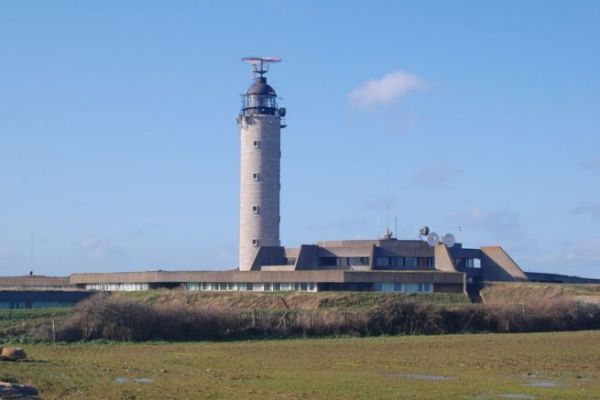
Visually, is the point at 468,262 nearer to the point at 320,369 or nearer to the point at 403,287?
the point at 403,287

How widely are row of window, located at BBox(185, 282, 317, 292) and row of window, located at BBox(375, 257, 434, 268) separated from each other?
7739 millimetres

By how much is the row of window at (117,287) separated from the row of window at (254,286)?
15.2 feet

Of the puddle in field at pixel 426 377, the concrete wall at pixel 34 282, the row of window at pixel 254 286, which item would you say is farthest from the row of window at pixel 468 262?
A: the puddle in field at pixel 426 377

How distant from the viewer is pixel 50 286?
302ft

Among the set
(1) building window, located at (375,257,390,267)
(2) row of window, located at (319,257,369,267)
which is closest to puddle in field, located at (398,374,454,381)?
(1) building window, located at (375,257,390,267)

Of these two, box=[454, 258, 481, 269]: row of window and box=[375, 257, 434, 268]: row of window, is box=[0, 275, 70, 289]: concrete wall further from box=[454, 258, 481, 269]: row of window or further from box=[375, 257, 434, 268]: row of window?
box=[454, 258, 481, 269]: row of window

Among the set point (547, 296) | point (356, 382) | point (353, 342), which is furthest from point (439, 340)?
point (356, 382)

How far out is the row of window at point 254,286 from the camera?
74562mm

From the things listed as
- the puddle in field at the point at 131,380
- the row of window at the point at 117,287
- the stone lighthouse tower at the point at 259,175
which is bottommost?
the puddle in field at the point at 131,380

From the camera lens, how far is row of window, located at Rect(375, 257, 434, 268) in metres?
79.8

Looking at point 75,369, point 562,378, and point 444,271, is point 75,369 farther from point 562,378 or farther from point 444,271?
point 444,271

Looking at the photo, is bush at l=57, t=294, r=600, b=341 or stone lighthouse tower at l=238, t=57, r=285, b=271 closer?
bush at l=57, t=294, r=600, b=341

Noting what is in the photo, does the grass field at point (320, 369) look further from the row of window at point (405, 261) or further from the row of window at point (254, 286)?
the row of window at point (405, 261)

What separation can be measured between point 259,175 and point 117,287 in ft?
50.7
